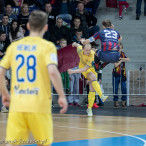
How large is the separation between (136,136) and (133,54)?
12.3 m

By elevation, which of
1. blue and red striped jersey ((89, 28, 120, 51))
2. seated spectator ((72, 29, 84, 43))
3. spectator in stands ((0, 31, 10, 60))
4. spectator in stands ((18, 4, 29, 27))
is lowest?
blue and red striped jersey ((89, 28, 120, 51))

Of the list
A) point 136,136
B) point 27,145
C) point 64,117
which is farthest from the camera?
point 64,117

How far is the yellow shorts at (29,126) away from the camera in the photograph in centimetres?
516

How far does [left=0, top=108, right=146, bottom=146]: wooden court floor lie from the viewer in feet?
29.4

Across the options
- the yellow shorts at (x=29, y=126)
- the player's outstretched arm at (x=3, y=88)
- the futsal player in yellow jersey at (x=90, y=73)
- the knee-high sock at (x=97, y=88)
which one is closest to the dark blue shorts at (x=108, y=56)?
the futsal player in yellow jersey at (x=90, y=73)

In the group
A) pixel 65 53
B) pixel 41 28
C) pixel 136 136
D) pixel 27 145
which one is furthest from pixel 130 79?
pixel 41 28

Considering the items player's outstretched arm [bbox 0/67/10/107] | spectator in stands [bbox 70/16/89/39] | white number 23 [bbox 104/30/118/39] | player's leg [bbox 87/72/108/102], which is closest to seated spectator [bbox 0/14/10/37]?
spectator in stands [bbox 70/16/89/39]

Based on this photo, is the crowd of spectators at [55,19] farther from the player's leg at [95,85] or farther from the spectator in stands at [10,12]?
the player's leg at [95,85]

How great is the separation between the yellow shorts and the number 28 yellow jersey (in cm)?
6

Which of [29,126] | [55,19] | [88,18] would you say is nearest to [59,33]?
[55,19]

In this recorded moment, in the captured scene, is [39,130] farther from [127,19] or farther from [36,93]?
[127,19]

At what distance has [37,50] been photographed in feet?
17.2

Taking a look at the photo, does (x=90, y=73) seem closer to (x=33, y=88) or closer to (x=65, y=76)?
(x=65, y=76)

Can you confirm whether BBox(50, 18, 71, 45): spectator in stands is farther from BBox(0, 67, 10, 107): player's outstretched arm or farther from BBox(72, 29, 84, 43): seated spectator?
BBox(0, 67, 10, 107): player's outstretched arm
